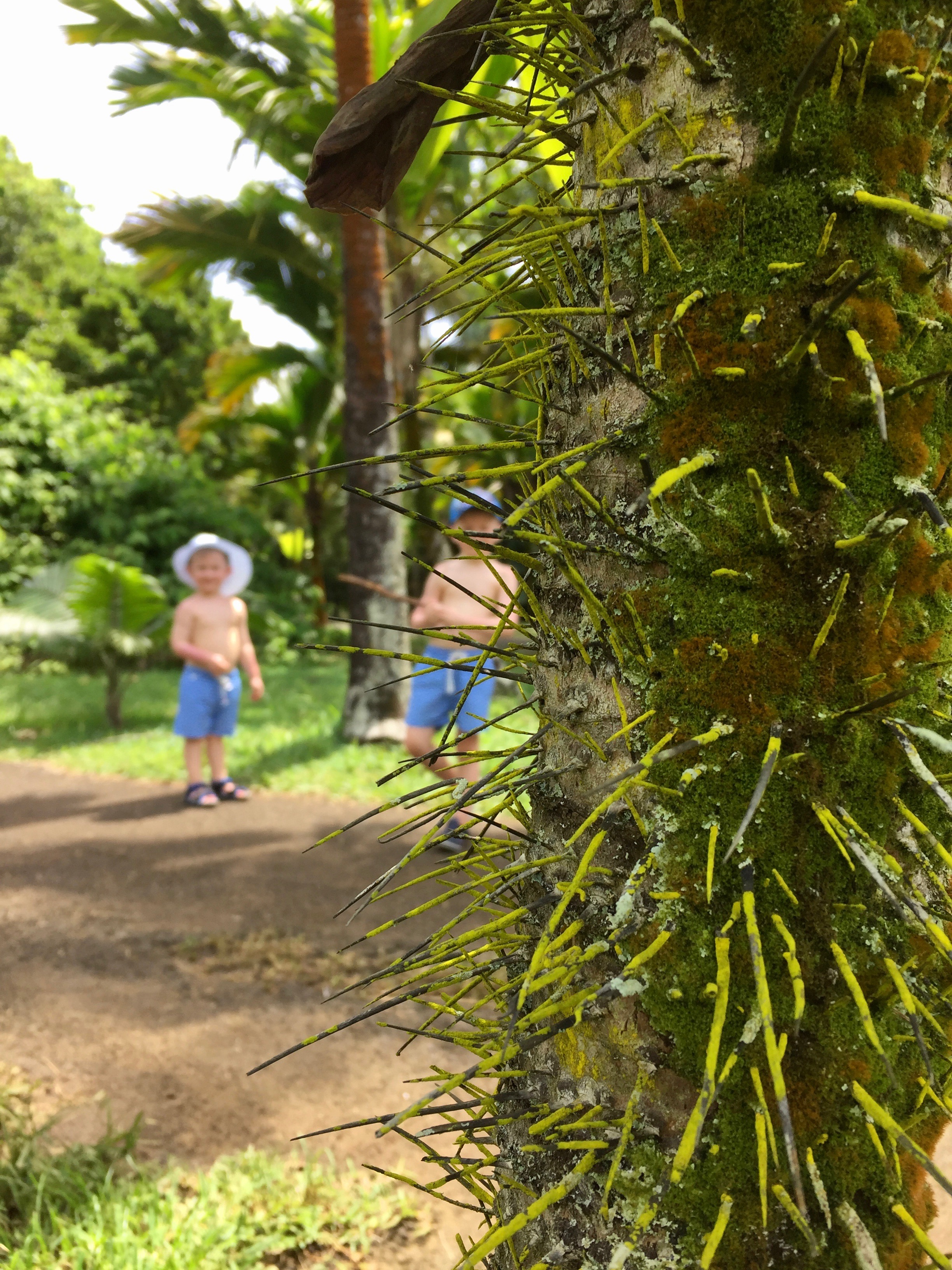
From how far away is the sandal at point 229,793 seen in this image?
20.0 feet

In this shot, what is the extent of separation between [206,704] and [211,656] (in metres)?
0.33

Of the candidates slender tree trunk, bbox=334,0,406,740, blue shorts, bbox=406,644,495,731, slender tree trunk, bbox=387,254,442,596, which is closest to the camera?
blue shorts, bbox=406,644,495,731

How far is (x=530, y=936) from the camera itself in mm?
1026

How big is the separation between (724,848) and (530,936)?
0.27 m

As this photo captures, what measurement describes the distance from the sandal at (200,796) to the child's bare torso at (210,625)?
0.87 m

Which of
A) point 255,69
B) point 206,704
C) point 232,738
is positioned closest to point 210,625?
point 206,704

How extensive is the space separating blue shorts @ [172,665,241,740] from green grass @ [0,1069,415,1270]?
11.8ft

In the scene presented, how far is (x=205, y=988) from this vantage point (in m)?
3.27

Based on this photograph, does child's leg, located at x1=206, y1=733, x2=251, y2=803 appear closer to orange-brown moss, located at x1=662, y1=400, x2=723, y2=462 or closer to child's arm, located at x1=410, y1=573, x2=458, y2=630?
child's arm, located at x1=410, y1=573, x2=458, y2=630

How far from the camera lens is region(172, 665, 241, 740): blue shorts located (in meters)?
5.79

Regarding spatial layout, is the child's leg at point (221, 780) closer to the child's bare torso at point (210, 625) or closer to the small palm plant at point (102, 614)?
the child's bare torso at point (210, 625)

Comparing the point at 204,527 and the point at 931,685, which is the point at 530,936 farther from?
the point at 204,527

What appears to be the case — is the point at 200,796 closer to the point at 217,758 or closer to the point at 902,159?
the point at 217,758

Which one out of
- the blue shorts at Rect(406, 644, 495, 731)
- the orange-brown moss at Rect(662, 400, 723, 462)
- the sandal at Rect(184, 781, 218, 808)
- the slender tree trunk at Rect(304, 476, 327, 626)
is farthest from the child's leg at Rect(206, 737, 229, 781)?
the slender tree trunk at Rect(304, 476, 327, 626)
